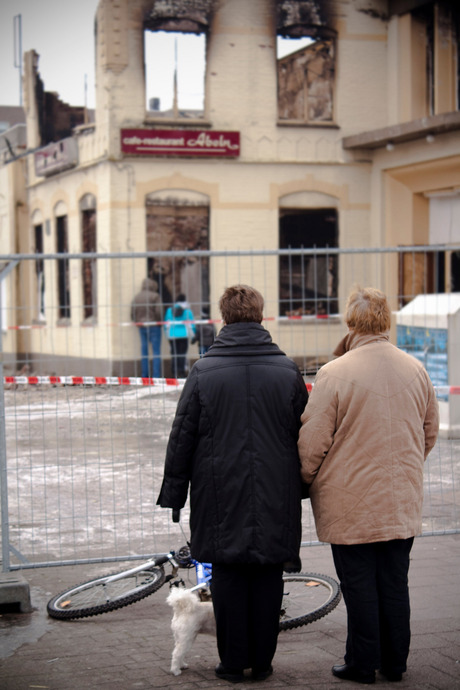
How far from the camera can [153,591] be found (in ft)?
16.8

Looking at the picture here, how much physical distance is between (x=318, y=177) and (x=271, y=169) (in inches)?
42.0

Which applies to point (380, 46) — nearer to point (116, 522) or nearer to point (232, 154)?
point (232, 154)

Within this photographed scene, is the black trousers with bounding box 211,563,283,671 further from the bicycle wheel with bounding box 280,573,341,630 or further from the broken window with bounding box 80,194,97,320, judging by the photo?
the broken window with bounding box 80,194,97,320

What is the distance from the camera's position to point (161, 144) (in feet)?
61.8

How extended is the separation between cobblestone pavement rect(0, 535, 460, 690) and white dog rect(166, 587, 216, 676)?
95mm

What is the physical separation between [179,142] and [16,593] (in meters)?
14.8

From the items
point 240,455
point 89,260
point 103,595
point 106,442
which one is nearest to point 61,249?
point 89,260

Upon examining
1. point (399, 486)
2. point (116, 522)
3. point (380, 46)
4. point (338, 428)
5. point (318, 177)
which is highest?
point (380, 46)

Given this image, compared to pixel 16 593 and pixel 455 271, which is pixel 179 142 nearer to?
pixel 455 271

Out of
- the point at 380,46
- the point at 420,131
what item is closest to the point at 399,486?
the point at 420,131

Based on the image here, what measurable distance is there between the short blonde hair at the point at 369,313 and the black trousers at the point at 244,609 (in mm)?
1144

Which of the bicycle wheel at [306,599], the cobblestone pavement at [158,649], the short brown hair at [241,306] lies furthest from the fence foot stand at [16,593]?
the short brown hair at [241,306]

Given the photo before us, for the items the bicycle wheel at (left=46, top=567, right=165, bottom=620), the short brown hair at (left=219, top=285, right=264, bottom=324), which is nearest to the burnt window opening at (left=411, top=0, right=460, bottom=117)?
the bicycle wheel at (left=46, top=567, right=165, bottom=620)

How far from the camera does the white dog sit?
4246 millimetres
